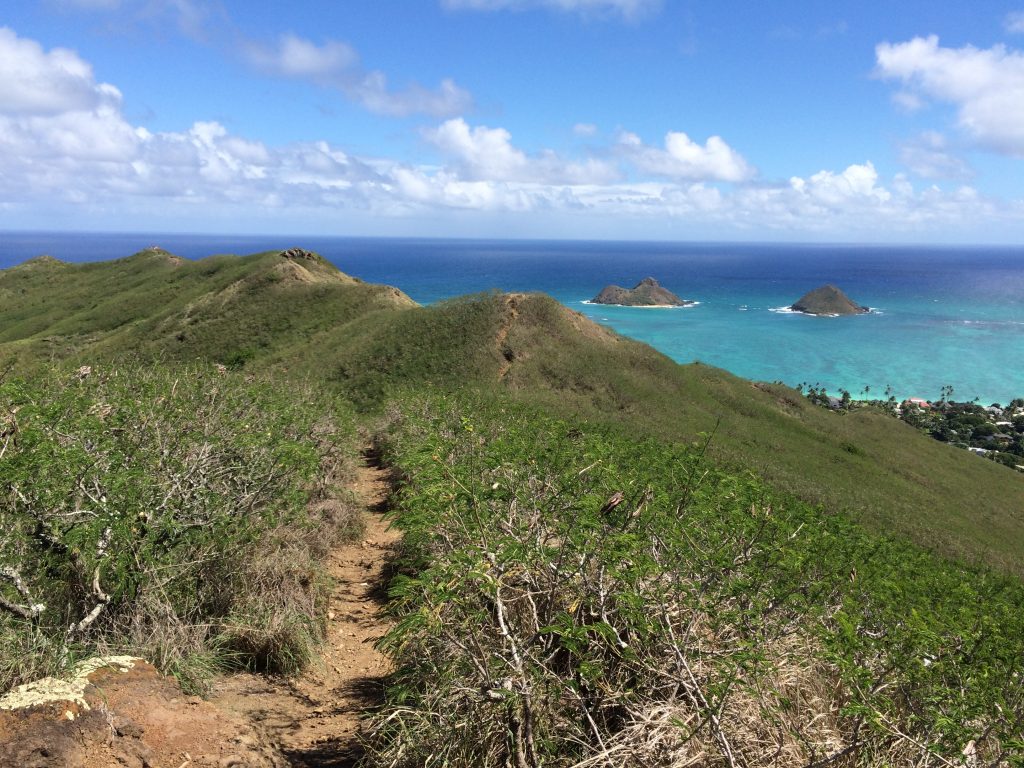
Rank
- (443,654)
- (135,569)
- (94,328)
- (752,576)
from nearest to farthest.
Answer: (443,654) < (752,576) < (135,569) < (94,328)

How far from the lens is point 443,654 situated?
19.1 feet

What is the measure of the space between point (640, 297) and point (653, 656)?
7125 inches

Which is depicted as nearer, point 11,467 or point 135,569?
point 11,467

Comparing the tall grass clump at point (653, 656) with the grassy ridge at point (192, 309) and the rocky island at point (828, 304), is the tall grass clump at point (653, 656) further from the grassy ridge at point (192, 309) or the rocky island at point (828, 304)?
the rocky island at point (828, 304)

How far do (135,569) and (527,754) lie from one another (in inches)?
202

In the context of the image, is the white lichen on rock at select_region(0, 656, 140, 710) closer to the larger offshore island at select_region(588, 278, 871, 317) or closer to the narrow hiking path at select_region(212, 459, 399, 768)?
the narrow hiking path at select_region(212, 459, 399, 768)

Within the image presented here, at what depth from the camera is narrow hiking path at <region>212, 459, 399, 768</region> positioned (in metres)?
5.91

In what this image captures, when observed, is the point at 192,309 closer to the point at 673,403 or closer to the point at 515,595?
the point at 673,403

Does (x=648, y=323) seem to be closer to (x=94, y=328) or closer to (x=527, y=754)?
(x=94, y=328)

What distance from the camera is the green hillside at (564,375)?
33.0 m

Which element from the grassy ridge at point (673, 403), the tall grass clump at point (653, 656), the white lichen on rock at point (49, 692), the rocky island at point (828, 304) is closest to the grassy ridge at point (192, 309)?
the grassy ridge at point (673, 403)

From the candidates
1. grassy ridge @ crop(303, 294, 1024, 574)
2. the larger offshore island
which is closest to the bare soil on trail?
grassy ridge @ crop(303, 294, 1024, 574)

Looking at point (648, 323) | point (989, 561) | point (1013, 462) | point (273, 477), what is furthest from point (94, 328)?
point (648, 323)

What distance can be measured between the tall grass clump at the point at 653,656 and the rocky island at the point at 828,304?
188302 mm
